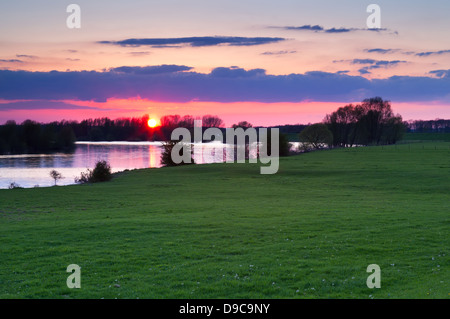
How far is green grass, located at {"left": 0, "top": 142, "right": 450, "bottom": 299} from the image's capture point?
11508 mm

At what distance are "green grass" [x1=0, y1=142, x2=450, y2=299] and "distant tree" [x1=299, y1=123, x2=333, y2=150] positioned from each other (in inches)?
3716

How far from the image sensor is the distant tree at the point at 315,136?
126312 millimetres

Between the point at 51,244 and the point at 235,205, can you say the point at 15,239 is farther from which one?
the point at 235,205

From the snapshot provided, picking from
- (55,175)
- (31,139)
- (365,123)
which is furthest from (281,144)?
(31,139)

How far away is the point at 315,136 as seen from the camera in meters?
127

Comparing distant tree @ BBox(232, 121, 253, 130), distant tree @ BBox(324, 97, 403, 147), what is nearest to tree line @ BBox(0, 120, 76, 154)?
distant tree @ BBox(232, 121, 253, 130)

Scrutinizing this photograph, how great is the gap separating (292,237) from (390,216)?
7.90m

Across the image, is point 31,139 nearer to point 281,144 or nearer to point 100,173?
point 281,144

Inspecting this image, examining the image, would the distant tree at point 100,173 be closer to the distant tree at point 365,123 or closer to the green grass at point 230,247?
the green grass at point 230,247

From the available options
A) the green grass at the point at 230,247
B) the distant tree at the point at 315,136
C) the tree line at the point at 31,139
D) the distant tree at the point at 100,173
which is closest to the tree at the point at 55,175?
the distant tree at the point at 100,173

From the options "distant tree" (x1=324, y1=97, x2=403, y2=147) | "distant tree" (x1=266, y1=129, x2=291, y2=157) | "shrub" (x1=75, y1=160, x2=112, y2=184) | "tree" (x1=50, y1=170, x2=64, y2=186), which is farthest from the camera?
"distant tree" (x1=324, y1=97, x2=403, y2=147)

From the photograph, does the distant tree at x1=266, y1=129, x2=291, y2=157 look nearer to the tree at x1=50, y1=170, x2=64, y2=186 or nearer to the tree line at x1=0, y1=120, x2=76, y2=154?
the tree at x1=50, y1=170, x2=64, y2=186

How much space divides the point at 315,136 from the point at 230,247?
115 meters

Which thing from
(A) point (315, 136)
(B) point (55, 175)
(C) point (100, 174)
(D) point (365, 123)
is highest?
(D) point (365, 123)
